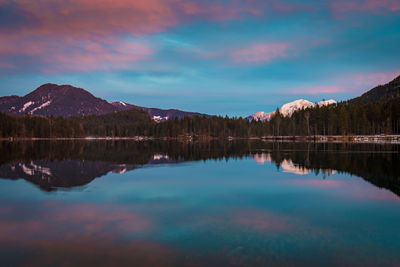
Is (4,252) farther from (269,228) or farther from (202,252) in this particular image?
(269,228)

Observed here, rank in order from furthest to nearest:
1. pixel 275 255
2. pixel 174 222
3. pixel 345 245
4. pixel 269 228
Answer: pixel 174 222 → pixel 269 228 → pixel 345 245 → pixel 275 255

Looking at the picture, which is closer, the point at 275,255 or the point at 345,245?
the point at 275,255

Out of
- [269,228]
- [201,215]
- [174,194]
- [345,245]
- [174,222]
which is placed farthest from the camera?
[174,194]

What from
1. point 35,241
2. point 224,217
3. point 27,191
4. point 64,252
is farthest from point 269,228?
point 27,191

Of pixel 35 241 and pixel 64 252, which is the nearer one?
pixel 64 252

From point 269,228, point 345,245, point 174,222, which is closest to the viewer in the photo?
point 345,245

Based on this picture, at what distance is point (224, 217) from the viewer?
14742 millimetres

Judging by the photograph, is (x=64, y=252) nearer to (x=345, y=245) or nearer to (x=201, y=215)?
(x=201, y=215)

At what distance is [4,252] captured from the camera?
34.5 feet

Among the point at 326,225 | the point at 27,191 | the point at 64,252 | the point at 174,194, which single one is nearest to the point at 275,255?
the point at 326,225

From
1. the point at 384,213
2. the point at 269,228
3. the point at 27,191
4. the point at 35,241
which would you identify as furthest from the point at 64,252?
the point at 384,213

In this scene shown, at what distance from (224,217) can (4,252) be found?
9039 millimetres

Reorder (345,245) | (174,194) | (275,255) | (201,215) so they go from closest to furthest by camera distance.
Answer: (275,255), (345,245), (201,215), (174,194)

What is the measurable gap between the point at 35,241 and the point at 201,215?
7.30 meters
